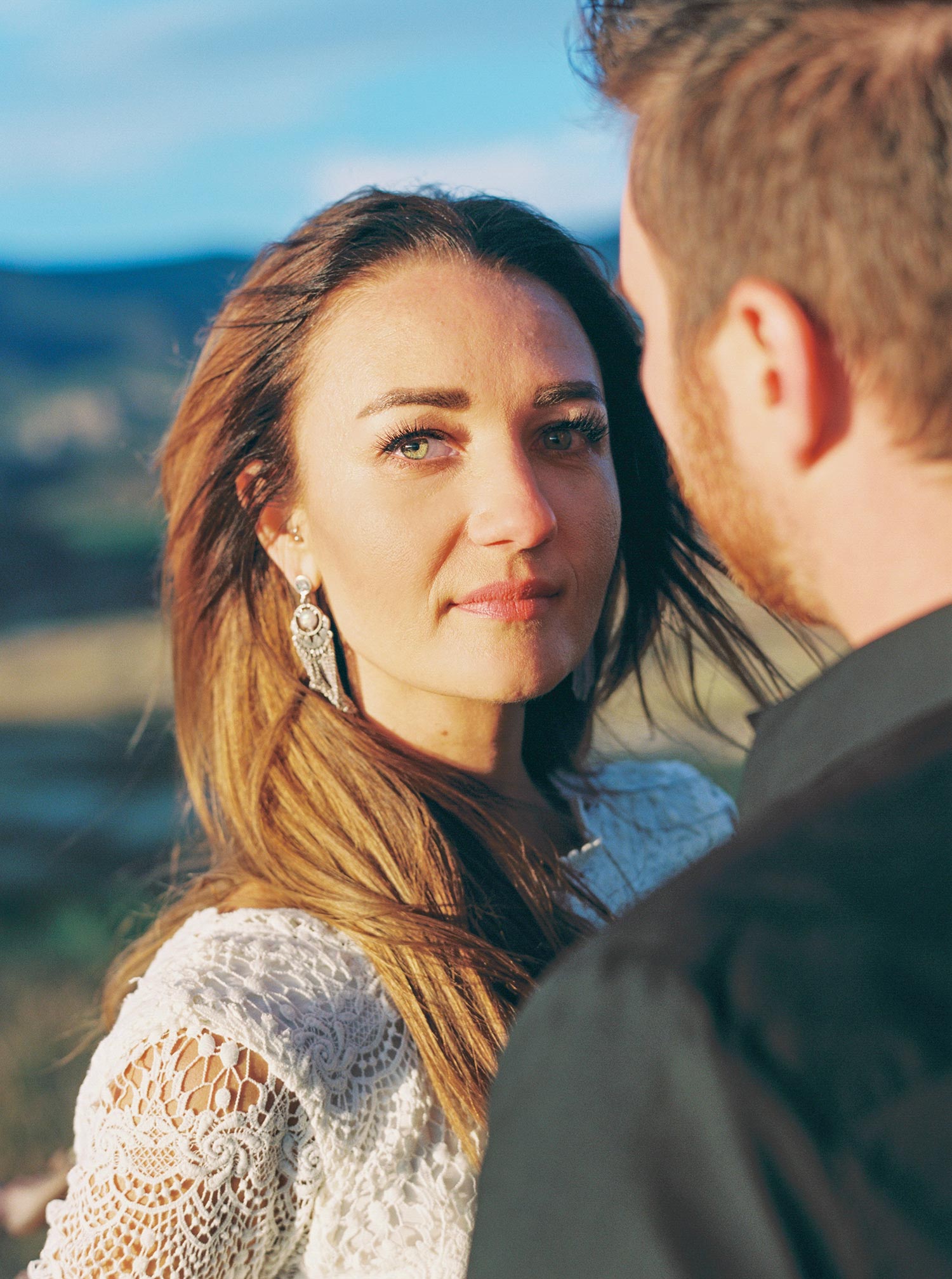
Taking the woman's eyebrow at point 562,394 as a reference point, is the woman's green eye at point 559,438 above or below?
below

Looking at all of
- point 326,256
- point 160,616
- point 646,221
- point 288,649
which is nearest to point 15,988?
point 160,616

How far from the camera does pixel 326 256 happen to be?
230cm

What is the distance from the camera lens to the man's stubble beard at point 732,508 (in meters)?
1.21

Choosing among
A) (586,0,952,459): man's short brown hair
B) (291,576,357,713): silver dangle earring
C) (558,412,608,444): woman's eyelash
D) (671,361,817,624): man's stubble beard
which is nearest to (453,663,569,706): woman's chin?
(291,576,357,713): silver dangle earring

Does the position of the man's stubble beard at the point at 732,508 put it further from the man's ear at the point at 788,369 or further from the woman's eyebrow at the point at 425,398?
the woman's eyebrow at the point at 425,398

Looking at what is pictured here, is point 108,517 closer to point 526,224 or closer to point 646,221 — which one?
point 526,224

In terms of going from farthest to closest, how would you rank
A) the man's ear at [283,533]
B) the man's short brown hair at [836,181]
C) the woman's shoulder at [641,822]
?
the woman's shoulder at [641,822]
the man's ear at [283,533]
the man's short brown hair at [836,181]

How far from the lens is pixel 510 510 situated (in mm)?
2051

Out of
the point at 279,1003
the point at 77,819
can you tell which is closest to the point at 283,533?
the point at 279,1003

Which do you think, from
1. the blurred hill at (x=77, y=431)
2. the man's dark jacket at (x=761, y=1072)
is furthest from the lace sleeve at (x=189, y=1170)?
the blurred hill at (x=77, y=431)

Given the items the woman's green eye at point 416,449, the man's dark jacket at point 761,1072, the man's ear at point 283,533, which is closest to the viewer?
the man's dark jacket at point 761,1072

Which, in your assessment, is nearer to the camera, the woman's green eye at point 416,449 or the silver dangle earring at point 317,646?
the woman's green eye at point 416,449

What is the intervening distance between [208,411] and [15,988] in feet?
15.0

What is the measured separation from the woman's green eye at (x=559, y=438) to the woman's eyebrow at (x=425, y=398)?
192 mm
